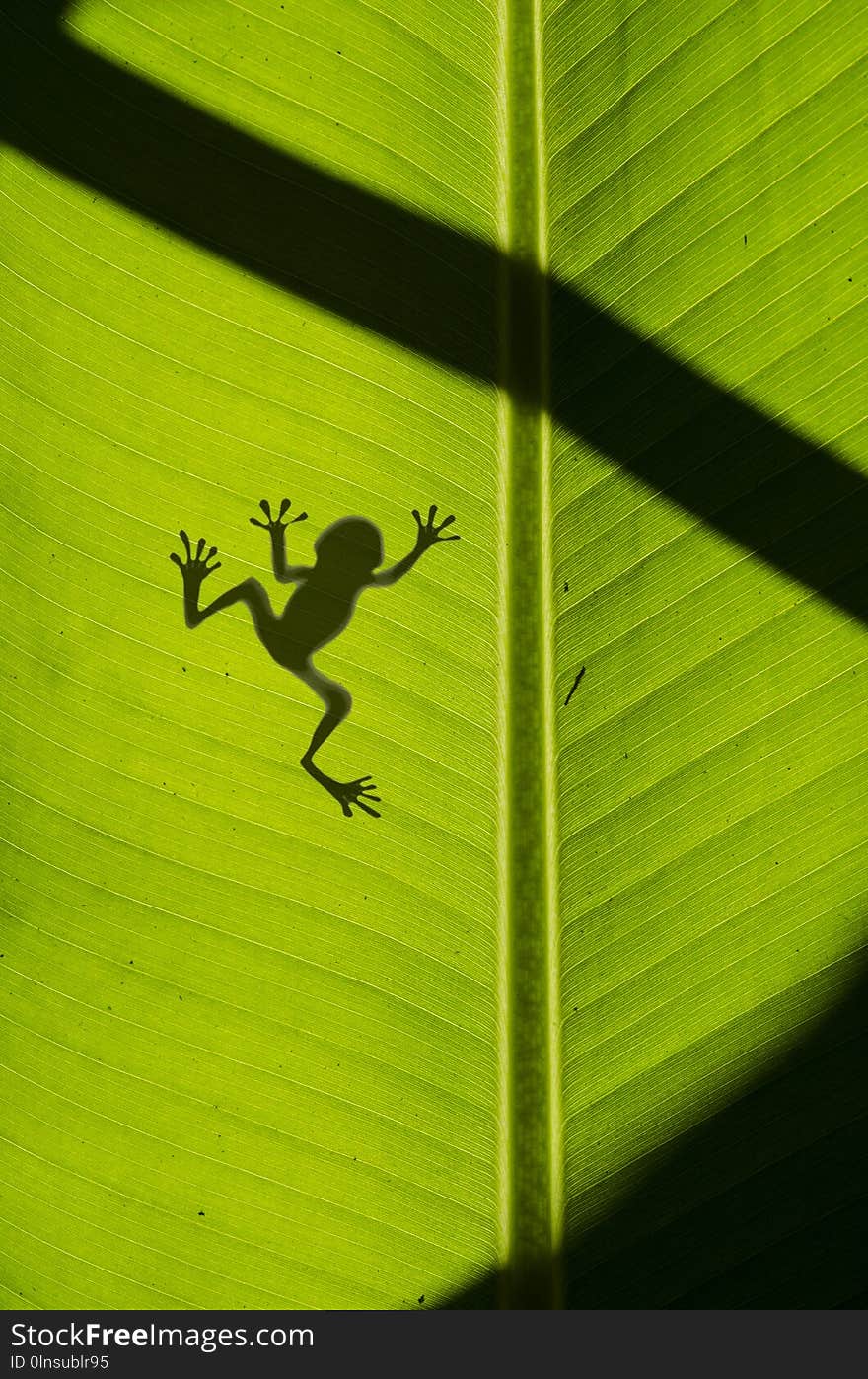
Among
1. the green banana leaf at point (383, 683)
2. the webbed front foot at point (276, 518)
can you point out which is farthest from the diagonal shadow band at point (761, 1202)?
the webbed front foot at point (276, 518)

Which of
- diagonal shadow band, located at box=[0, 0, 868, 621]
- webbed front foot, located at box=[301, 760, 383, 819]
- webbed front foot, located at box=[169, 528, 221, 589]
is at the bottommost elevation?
webbed front foot, located at box=[301, 760, 383, 819]

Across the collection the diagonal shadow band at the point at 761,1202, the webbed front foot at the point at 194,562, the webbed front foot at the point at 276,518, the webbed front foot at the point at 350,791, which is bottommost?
the diagonal shadow band at the point at 761,1202

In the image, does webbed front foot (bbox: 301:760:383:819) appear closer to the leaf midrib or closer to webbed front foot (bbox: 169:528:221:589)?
the leaf midrib

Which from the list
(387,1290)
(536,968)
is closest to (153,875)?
(536,968)

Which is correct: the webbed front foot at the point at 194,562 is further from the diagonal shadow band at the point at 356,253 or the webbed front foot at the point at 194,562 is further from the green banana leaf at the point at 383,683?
the diagonal shadow band at the point at 356,253

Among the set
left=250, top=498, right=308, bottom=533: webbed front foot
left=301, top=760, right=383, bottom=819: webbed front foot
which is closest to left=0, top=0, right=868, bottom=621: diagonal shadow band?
left=250, top=498, right=308, bottom=533: webbed front foot

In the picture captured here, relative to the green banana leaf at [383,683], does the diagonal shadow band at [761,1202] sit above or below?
below

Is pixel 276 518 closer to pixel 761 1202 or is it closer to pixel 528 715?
pixel 528 715
